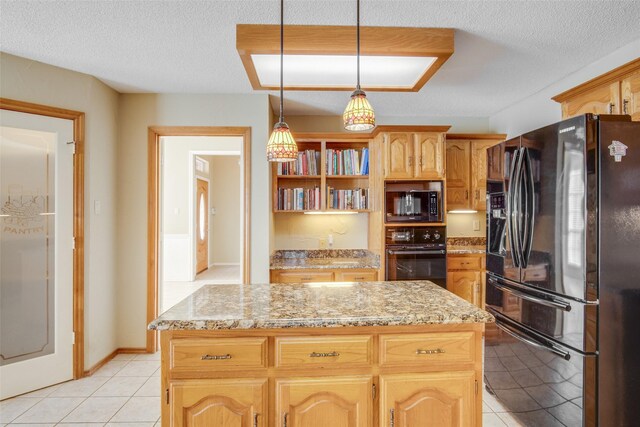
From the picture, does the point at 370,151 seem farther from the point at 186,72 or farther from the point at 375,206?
the point at 186,72

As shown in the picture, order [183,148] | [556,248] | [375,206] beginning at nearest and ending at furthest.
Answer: [556,248], [375,206], [183,148]

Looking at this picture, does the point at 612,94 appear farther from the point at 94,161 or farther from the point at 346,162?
the point at 94,161

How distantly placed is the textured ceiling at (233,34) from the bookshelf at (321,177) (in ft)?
3.33

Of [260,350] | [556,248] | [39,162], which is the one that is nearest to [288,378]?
[260,350]

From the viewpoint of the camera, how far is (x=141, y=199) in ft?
11.3

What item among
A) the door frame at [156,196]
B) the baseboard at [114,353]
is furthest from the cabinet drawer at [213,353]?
the baseboard at [114,353]

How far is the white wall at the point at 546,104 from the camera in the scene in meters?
2.55

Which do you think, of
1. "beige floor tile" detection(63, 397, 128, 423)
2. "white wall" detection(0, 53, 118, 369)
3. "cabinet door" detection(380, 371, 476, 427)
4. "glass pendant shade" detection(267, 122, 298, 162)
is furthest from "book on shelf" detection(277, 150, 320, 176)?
"cabinet door" detection(380, 371, 476, 427)

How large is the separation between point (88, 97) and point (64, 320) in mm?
1882

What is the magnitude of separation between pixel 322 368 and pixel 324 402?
0.14 m

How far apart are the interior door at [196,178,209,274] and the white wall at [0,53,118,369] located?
150 inches

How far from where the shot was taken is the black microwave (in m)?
3.66

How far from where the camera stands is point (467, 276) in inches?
151

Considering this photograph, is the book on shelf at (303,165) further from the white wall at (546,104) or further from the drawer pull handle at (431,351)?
the drawer pull handle at (431,351)
